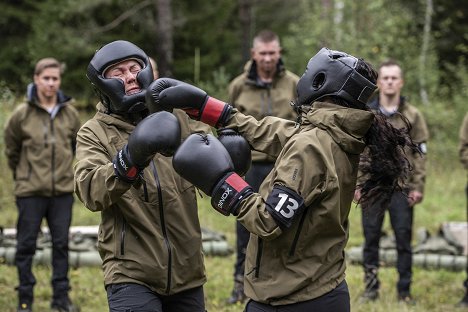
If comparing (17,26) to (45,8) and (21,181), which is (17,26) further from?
(21,181)

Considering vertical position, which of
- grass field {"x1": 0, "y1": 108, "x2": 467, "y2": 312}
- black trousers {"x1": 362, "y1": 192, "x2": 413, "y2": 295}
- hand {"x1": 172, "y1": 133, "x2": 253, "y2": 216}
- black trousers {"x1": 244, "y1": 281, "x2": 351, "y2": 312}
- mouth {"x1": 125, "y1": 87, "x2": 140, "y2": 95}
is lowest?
grass field {"x1": 0, "y1": 108, "x2": 467, "y2": 312}

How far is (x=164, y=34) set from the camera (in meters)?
18.7

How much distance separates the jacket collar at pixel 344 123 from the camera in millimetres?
4062

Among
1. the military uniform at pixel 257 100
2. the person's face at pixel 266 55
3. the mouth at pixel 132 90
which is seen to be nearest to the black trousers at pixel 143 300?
the mouth at pixel 132 90

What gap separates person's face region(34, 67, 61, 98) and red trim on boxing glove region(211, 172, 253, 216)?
444 cm

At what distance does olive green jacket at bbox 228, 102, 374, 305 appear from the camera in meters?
3.93

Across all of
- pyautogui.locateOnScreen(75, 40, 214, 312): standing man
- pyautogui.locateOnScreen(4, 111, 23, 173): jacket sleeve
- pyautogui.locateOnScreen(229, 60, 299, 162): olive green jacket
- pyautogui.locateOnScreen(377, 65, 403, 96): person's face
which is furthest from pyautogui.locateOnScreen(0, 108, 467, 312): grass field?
pyautogui.locateOnScreen(75, 40, 214, 312): standing man

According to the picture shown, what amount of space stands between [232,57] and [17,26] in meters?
6.29

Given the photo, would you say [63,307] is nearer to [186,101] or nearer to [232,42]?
[186,101]

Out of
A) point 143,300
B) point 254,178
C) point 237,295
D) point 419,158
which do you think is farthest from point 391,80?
point 143,300

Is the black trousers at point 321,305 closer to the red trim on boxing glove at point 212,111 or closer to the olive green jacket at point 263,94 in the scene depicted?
the red trim on boxing glove at point 212,111

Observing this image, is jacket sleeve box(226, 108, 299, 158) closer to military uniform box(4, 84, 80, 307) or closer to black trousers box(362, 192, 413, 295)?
military uniform box(4, 84, 80, 307)

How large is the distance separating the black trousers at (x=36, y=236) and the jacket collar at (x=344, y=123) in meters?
4.48

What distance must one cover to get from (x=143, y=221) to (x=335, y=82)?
134 centimetres
